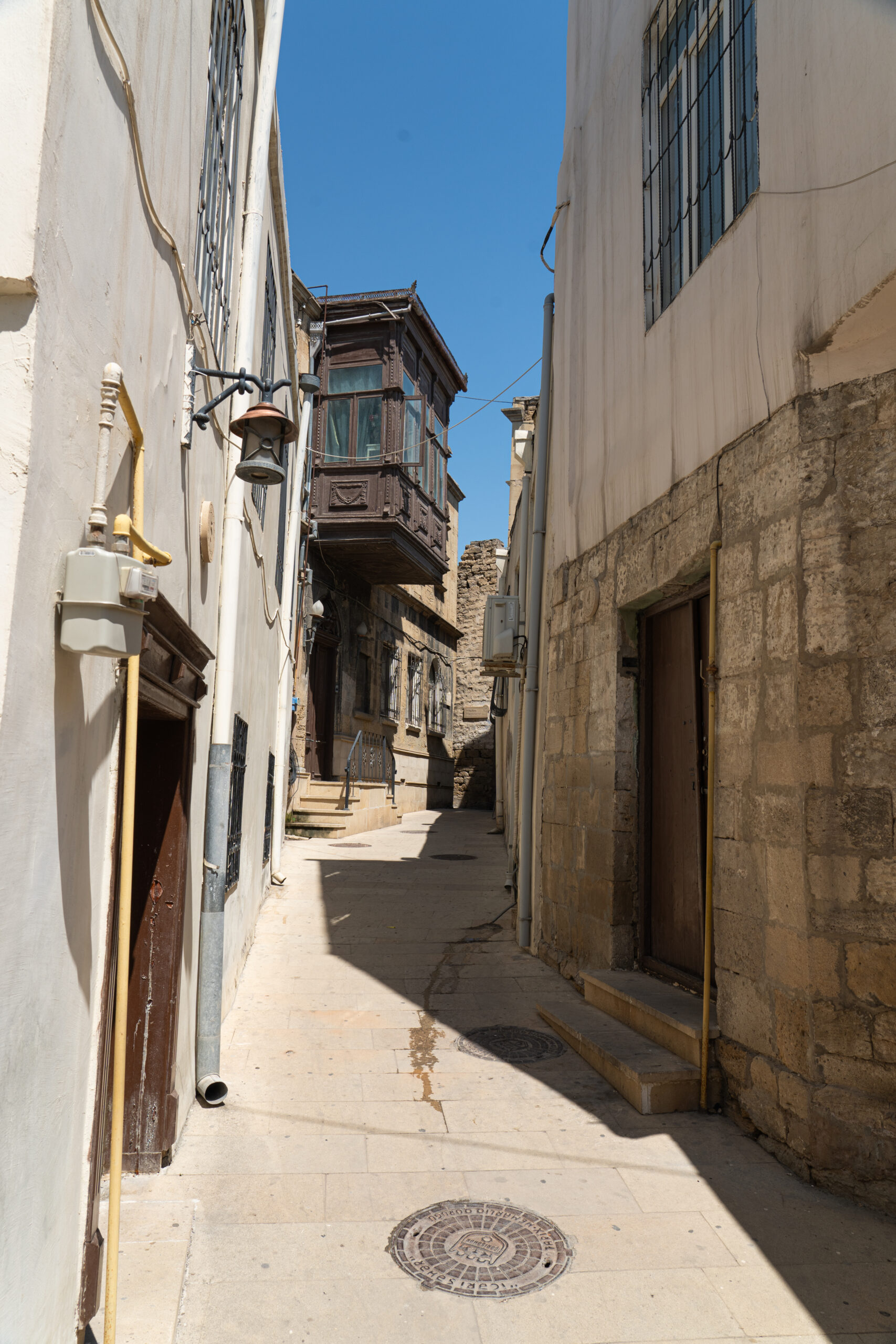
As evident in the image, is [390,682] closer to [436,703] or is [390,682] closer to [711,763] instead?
[436,703]

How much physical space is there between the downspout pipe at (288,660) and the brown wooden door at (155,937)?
5.76 metres

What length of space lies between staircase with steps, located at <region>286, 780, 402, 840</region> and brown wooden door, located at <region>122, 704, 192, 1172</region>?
922cm

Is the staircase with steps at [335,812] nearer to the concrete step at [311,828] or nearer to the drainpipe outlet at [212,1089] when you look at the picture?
the concrete step at [311,828]

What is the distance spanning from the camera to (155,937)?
135 inches

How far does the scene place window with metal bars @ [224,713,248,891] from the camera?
17.4ft

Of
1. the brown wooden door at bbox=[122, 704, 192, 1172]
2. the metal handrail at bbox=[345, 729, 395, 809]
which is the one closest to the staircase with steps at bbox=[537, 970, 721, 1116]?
the brown wooden door at bbox=[122, 704, 192, 1172]

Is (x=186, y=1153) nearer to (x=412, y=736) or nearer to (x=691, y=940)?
(x=691, y=940)

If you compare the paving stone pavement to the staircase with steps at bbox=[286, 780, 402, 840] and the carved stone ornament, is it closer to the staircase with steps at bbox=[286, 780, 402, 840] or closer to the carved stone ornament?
the staircase with steps at bbox=[286, 780, 402, 840]

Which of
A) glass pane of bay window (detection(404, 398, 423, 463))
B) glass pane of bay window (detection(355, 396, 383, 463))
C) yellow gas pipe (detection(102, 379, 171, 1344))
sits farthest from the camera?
glass pane of bay window (detection(404, 398, 423, 463))

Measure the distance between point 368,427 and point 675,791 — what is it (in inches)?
404

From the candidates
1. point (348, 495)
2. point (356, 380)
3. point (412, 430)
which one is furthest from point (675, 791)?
point (356, 380)

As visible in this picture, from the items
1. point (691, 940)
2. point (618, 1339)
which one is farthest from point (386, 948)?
point (618, 1339)

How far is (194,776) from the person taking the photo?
3.93m

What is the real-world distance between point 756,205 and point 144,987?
4164 millimetres
